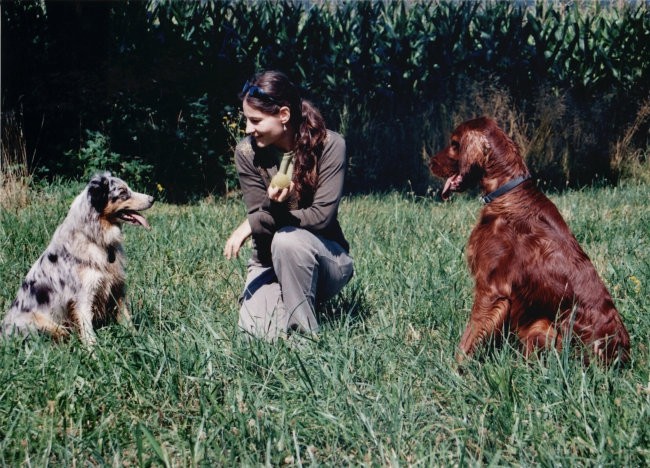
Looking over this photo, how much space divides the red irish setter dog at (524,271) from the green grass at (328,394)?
14 cm

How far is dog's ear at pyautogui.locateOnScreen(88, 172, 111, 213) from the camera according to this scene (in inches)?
147

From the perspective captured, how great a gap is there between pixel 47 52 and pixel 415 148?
498 cm

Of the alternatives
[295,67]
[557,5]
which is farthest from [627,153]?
[295,67]

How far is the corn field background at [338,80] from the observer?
320 inches

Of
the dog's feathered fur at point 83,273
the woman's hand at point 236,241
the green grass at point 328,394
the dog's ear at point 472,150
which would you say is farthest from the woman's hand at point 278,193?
the dog's ear at point 472,150

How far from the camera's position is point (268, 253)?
4.04 metres

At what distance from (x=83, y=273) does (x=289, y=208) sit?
4.04ft

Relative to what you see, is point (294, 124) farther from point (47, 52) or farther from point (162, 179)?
point (47, 52)

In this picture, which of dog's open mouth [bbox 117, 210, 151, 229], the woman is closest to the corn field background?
dog's open mouth [bbox 117, 210, 151, 229]

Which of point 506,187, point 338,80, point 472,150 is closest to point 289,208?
point 472,150

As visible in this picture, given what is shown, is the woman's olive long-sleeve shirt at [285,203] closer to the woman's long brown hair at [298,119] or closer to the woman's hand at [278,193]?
the woman's long brown hair at [298,119]

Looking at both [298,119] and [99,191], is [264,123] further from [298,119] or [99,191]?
[99,191]

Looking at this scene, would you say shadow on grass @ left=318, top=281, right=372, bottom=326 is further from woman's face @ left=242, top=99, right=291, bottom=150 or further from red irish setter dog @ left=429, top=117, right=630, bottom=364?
woman's face @ left=242, top=99, right=291, bottom=150

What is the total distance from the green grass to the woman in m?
0.22
